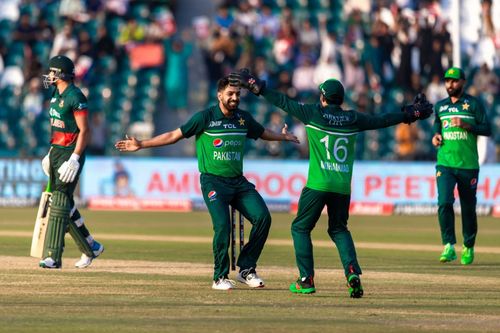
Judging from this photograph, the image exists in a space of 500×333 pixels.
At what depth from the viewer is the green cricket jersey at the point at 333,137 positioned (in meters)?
11.9

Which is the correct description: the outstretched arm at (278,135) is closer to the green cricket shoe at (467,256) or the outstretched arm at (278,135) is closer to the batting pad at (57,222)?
the batting pad at (57,222)

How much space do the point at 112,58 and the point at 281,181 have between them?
5.92m

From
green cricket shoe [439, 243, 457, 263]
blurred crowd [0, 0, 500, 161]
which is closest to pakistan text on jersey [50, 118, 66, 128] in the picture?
green cricket shoe [439, 243, 457, 263]

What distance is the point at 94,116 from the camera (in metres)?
30.7

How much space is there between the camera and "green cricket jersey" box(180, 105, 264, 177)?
12.7 m

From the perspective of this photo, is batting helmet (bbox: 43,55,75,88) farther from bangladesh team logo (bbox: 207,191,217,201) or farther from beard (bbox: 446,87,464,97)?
beard (bbox: 446,87,464,97)

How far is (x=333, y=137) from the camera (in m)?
11.9

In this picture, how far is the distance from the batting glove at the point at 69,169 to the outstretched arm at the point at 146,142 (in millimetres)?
1380

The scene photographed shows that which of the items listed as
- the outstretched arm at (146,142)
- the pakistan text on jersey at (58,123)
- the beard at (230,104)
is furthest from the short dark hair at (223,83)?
the pakistan text on jersey at (58,123)

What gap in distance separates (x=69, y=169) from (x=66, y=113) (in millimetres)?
631

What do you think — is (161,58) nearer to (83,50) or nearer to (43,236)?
(83,50)

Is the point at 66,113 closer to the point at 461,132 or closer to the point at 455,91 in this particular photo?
the point at 455,91

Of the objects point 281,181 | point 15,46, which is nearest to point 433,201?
point 281,181

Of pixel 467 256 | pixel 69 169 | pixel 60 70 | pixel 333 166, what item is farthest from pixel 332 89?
pixel 467 256
